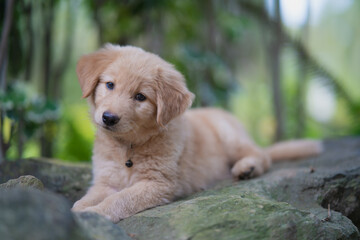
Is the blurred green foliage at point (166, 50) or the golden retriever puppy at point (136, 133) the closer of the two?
the golden retriever puppy at point (136, 133)

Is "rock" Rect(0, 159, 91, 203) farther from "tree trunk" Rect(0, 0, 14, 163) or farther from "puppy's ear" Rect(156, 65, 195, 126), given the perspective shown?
"puppy's ear" Rect(156, 65, 195, 126)

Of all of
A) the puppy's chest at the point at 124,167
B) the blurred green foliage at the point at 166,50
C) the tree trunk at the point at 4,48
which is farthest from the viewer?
the blurred green foliage at the point at 166,50

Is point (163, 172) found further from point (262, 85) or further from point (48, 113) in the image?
point (262, 85)

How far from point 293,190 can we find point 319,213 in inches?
18.2

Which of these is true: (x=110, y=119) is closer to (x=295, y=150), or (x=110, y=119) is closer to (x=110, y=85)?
(x=110, y=85)

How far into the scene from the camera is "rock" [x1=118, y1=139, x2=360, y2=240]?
7.70 ft

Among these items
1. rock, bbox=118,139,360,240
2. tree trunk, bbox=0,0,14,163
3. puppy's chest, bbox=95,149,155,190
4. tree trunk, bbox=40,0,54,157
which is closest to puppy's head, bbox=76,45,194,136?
puppy's chest, bbox=95,149,155,190

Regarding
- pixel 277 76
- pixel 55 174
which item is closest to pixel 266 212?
pixel 55 174

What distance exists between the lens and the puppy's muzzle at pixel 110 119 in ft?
9.64

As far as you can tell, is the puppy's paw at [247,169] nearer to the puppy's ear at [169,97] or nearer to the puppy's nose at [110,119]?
the puppy's ear at [169,97]

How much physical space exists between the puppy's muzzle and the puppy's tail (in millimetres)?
2742

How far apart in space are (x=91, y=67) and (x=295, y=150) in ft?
9.75

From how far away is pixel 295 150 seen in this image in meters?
4.91

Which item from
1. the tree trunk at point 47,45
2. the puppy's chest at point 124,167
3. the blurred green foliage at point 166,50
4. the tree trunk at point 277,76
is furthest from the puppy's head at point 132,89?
the tree trunk at point 277,76
